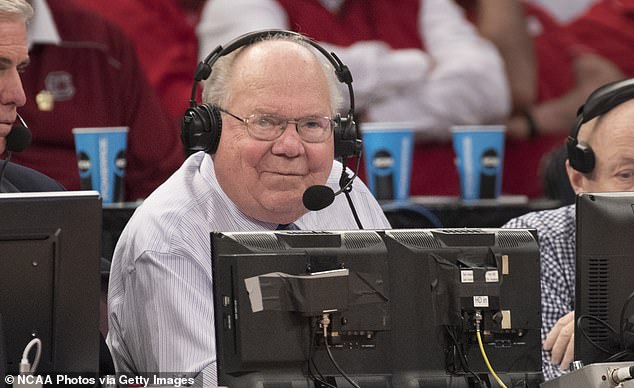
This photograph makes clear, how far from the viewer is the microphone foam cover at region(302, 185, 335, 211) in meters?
2.07

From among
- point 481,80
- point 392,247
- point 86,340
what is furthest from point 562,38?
point 86,340

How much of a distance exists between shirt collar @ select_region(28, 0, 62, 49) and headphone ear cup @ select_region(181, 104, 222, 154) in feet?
5.94

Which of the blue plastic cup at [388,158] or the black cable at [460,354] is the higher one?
the blue plastic cup at [388,158]

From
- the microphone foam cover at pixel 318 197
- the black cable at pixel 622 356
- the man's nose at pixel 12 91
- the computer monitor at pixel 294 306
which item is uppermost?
the man's nose at pixel 12 91

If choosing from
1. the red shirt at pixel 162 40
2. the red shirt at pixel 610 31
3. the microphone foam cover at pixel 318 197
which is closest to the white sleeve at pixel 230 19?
the red shirt at pixel 162 40

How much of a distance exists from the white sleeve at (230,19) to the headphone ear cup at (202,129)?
5.95ft

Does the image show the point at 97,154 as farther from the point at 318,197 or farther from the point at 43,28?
the point at 318,197

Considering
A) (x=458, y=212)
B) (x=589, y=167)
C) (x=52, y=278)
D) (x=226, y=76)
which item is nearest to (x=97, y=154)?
(x=458, y=212)

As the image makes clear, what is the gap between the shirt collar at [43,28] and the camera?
384 cm

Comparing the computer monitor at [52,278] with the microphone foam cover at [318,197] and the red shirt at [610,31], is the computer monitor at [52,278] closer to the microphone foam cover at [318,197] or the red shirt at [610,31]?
the microphone foam cover at [318,197]

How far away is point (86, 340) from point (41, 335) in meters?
0.06

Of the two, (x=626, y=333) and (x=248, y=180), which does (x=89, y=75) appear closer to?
(x=248, y=180)

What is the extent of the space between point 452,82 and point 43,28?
4.62 feet

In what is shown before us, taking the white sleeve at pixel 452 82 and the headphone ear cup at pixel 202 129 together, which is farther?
the white sleeve at pixel 452 82
